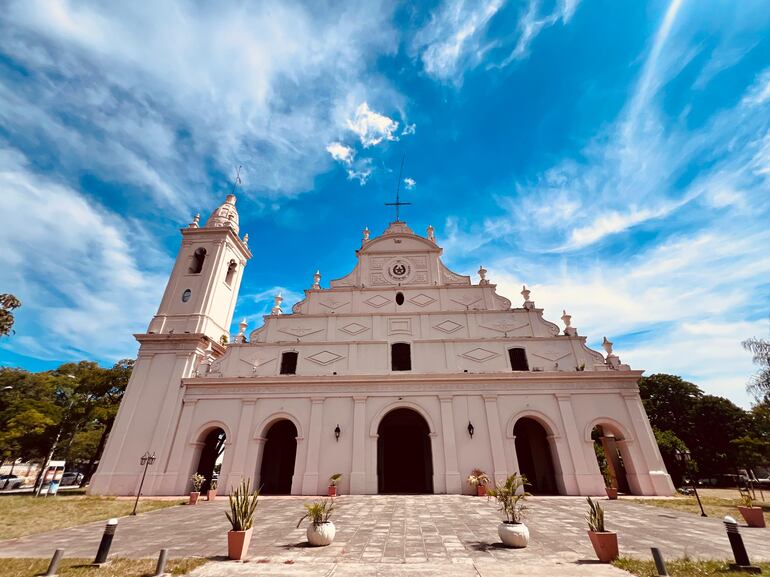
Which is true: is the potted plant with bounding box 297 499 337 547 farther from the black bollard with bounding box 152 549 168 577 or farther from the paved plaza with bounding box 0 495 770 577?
the black bollard with bounding box 152 549 168 577

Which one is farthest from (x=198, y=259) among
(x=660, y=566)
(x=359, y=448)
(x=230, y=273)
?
(x=660, y=566)

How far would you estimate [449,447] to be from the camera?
15.9 m

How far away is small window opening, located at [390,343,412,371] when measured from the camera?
18.2 m

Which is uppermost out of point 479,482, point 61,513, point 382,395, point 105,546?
point 382,395

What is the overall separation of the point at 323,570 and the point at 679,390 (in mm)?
46747

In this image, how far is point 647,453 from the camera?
15.5 m

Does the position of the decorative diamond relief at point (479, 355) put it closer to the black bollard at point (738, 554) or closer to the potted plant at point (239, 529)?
the black bollard at point (738, 554)

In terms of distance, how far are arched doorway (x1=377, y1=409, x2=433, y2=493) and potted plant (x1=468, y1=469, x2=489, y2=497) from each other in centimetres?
352

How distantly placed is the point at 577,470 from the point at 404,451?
8.85 meters

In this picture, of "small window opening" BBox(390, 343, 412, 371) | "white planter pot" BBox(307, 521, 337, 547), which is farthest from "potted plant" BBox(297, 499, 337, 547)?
"small window opening" BBox(390, 343, 412, 371)

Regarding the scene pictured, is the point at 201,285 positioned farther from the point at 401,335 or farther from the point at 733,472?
the point at 733,472

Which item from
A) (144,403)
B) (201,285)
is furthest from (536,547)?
(201,285)

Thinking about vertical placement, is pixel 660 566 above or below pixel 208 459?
below

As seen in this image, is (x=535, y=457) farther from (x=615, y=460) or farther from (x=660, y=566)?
(x=660, y=566)
